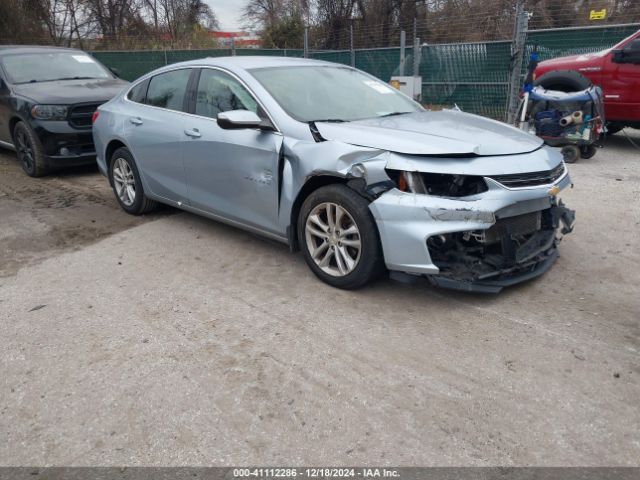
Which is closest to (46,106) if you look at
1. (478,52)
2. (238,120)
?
(238,120)

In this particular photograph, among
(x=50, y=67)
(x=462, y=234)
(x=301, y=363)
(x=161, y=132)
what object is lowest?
(x=301, y=363)

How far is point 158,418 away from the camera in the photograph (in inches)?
107

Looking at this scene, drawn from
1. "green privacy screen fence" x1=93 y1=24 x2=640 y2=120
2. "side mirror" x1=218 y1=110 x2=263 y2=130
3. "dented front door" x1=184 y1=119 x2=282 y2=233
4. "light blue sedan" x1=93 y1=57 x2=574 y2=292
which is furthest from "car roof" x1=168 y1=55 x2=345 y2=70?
"green privacy screen fence" x1=93 y1=24 x2=640 y2=120

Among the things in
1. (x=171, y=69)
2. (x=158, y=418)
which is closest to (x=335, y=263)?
(x=158, y=418)

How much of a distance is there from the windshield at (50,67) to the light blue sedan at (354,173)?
424cm

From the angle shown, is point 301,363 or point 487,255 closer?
point 301,363

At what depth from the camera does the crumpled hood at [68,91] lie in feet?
25.2

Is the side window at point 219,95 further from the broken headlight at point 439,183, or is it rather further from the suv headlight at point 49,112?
the suv headlight at point 49,112

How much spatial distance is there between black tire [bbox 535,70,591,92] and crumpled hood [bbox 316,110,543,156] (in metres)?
4.86

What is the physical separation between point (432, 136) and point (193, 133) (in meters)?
2.20

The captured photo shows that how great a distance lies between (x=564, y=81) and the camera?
8516mm

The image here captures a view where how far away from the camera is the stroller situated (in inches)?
303

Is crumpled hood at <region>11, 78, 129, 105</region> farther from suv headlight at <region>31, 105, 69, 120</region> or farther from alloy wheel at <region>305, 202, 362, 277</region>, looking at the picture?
alloy wheel at <region>305, 202, 362, 277</region>

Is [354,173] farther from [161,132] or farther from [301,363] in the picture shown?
[161,132]
